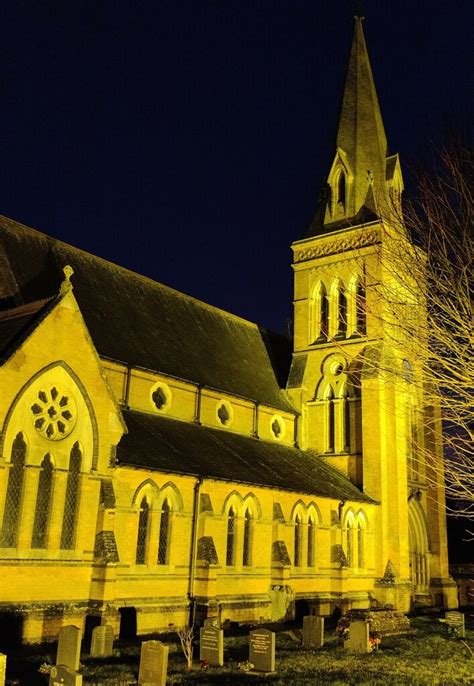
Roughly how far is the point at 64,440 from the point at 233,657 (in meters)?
7.26

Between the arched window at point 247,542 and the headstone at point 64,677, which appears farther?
the arched window at point 247,542

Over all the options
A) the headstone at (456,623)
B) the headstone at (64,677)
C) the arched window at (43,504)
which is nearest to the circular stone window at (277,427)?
the headstone at (456,623)

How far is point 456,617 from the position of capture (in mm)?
23938

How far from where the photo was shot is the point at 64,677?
38.4 feet

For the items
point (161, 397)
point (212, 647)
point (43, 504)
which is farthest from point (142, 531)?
point (212, 647)

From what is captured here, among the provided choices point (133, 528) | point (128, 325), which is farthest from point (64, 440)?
point (128, 325)

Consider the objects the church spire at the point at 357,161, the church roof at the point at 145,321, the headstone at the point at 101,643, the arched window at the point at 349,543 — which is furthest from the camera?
the church spire at the point at 357,161

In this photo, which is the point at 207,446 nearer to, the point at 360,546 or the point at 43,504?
the point at 43,504

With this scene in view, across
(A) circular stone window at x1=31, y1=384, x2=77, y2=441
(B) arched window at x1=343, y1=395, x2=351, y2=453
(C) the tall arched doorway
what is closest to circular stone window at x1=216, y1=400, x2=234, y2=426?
(B) arched window at x1=343, y1=395, x2=351, y2=453

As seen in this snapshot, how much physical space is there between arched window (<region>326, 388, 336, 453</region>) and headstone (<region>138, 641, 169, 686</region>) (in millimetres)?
21031

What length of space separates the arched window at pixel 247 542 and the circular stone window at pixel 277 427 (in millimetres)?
6939

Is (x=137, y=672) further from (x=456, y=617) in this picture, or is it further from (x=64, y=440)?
(x=456, y=617)

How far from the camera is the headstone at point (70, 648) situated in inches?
547

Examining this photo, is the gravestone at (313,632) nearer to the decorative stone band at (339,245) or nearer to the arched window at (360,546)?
→ the arched window at (360,546)
